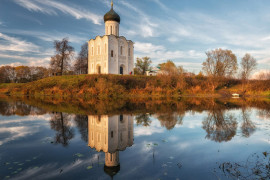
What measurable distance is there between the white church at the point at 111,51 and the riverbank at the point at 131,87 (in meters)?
8.26

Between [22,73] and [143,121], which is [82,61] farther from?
[143,121]

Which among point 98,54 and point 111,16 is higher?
point 111,16

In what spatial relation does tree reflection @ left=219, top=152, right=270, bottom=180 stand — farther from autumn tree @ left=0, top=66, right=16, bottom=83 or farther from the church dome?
autumn tree @ left=0, top=66, right=16, bottom=83

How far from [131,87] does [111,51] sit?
483 inches

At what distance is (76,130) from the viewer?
24.6 feet

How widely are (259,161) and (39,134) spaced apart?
706 centimetres

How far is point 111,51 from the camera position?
1547 inches

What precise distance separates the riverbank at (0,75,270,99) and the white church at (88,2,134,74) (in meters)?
8.26

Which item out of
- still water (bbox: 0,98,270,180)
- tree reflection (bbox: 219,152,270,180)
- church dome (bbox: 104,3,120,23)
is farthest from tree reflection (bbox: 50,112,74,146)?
church dome (bbox: 104,3,120,23)

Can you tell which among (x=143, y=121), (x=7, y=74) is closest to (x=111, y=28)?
(x=143, y=121)

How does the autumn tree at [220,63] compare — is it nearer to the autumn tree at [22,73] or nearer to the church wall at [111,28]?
the church wall at [111,28]

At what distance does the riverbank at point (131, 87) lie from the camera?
2827 centimetres

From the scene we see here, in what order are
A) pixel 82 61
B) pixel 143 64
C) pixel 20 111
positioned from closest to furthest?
pixel 20 111 < pixel 82 61 < pixel 143 64

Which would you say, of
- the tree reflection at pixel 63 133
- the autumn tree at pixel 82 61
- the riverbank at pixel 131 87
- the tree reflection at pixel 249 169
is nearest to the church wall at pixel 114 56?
the riverbank at pixel 131 87
